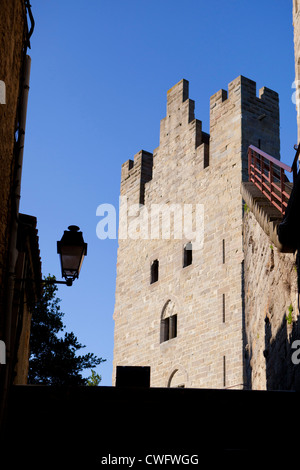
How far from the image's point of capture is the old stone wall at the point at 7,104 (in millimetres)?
6910

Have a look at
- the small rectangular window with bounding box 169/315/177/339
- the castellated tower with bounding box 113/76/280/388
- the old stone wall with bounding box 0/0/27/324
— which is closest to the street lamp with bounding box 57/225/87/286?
the old stone wall with bounding box 0/0/27/324

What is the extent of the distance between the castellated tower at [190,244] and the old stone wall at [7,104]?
10.1 m

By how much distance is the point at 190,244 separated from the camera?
779 inches

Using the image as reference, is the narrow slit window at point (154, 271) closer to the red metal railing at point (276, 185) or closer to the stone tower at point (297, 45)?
the red metal railing at point (276, 185)

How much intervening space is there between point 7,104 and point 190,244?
1293cm

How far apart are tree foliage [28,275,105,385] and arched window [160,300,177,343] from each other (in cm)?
392

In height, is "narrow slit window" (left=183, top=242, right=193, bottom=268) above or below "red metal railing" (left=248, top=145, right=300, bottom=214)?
above

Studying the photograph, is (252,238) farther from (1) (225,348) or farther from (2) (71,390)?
(2) (71,390)

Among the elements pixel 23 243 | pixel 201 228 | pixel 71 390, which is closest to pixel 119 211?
pixel 201 228

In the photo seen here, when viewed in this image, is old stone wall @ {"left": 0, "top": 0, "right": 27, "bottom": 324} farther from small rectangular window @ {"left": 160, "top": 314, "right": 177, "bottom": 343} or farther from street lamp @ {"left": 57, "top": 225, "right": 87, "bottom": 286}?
small rectangular window @ {"left": 160, "top": 314, "right": 177, "bottom": 343}

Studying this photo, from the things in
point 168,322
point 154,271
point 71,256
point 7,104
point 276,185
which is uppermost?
point 154,271

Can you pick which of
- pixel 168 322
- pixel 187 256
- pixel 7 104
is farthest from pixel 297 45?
pixel 168 322

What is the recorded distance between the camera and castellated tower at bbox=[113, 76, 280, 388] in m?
17.7

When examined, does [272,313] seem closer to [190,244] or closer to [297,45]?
[297,45]
